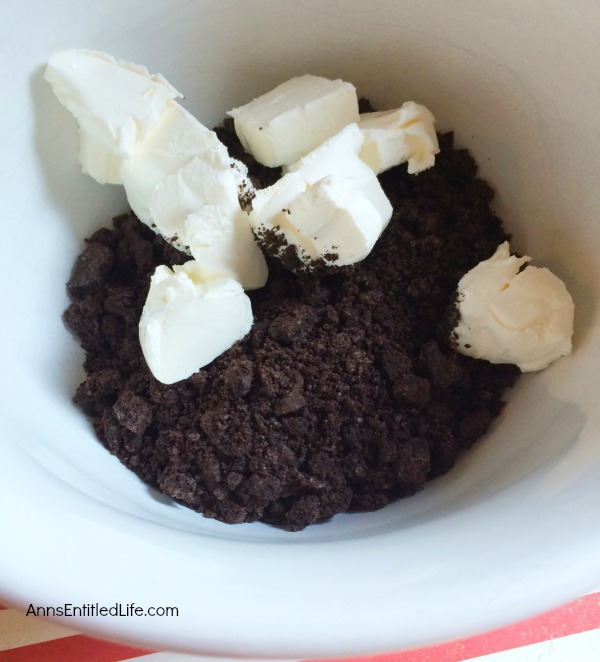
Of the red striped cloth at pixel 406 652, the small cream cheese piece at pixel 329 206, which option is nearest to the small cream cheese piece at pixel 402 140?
the small cream cheese piece at pixel 329 206

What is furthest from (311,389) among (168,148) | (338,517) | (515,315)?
(168,148)

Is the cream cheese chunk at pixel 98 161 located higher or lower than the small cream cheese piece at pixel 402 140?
lower

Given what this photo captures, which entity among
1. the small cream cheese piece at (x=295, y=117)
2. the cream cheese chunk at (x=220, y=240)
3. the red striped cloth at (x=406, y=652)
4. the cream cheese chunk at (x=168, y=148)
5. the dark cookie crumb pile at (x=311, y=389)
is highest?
the small cream cheese piece at (x=295, y=117)

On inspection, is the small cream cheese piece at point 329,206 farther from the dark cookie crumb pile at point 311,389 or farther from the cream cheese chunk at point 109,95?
the cream cheese chunk at point 109,95

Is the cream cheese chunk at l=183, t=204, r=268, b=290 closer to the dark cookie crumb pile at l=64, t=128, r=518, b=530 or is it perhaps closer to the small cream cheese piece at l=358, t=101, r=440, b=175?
the dark cookie crumb pile at l=64, t=128, r=518, b=530

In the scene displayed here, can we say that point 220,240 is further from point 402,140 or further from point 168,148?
point 402,140

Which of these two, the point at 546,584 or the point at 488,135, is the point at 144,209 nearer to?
the point at 488,135
